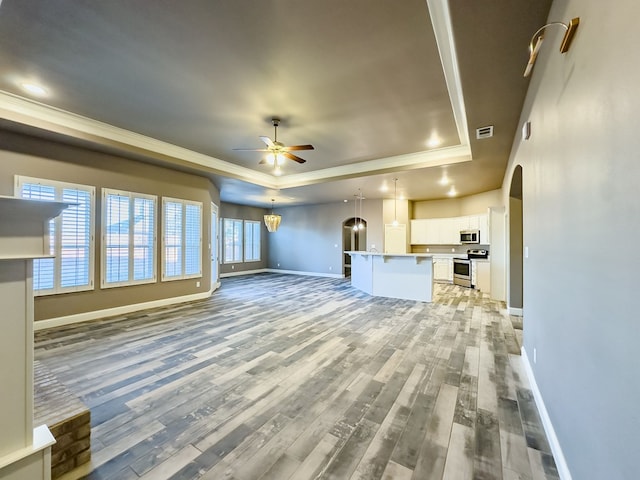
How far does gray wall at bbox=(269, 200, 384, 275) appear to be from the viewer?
986 cm

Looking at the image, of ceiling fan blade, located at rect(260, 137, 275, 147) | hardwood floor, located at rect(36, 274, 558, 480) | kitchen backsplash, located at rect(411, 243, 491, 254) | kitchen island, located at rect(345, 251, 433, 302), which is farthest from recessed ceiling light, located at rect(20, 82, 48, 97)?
kitchen backsplash, located at rect(411, 243, 491, 254)

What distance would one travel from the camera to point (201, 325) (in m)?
4.46

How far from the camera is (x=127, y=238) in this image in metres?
5.17

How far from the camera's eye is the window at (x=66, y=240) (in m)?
4.14

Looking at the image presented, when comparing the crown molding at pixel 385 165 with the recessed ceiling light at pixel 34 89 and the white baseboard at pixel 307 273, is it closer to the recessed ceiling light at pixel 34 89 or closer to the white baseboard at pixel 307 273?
the white baseboard at pixel 307 273

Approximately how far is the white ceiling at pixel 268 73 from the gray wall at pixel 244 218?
5.15m

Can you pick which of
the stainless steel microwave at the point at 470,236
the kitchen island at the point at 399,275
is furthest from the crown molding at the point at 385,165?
the stainless steel microwave at the point at 470,236

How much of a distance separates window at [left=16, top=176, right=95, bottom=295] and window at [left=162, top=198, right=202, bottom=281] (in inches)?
50.2

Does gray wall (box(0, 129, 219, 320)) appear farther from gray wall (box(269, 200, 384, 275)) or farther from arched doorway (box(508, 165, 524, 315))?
arched doorway (box(508, 165, 524, 315))

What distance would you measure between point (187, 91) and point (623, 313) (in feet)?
14.0

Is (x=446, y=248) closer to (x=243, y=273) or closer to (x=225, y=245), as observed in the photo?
(x=243, y=273)

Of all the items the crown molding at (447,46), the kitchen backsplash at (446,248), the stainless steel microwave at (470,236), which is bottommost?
the kitchen backsplash at (446,248)

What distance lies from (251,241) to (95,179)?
6.90 m

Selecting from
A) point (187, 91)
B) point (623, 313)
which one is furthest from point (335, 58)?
point (623, 313)
